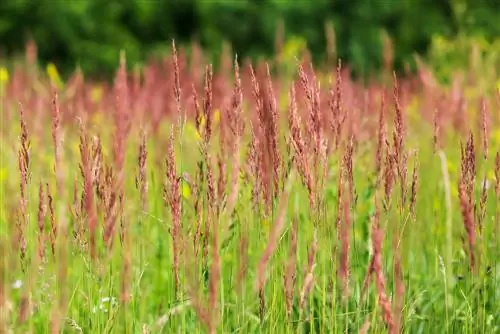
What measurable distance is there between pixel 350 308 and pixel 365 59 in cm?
862

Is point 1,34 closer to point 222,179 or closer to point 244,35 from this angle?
point 244,35

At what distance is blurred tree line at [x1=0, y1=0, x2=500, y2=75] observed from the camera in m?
10.9

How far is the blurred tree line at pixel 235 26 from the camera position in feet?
35.8

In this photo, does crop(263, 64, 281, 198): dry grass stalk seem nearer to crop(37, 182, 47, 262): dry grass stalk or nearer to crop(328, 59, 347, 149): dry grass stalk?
crop(328, 59, 347, 149): dry grass stalk

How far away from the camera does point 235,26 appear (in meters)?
11.3

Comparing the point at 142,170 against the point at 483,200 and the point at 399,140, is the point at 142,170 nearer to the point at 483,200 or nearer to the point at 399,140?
the point at 399,140

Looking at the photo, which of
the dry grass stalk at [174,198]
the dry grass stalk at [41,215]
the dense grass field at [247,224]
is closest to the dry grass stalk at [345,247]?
the dense grass field at [247,224]

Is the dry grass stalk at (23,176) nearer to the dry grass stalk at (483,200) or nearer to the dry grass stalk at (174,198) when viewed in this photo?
the dry grass stalk at (174,198)

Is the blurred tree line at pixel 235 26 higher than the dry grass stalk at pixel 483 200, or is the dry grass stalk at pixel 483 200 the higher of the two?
the blurred tree line at pixel 235 26

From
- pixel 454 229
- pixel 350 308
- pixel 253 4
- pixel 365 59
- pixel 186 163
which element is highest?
pixel 253 4

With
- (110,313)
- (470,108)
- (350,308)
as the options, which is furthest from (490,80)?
(110,313)

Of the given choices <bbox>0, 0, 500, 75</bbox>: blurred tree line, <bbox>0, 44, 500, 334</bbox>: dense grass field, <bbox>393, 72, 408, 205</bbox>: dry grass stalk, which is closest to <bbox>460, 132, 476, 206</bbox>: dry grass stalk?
<bbox>0, 44, 500, 334</bbox>: dense grass field

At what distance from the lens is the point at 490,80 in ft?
21.4

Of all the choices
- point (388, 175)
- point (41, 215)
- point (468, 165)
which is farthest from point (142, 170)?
point (468, 165)
